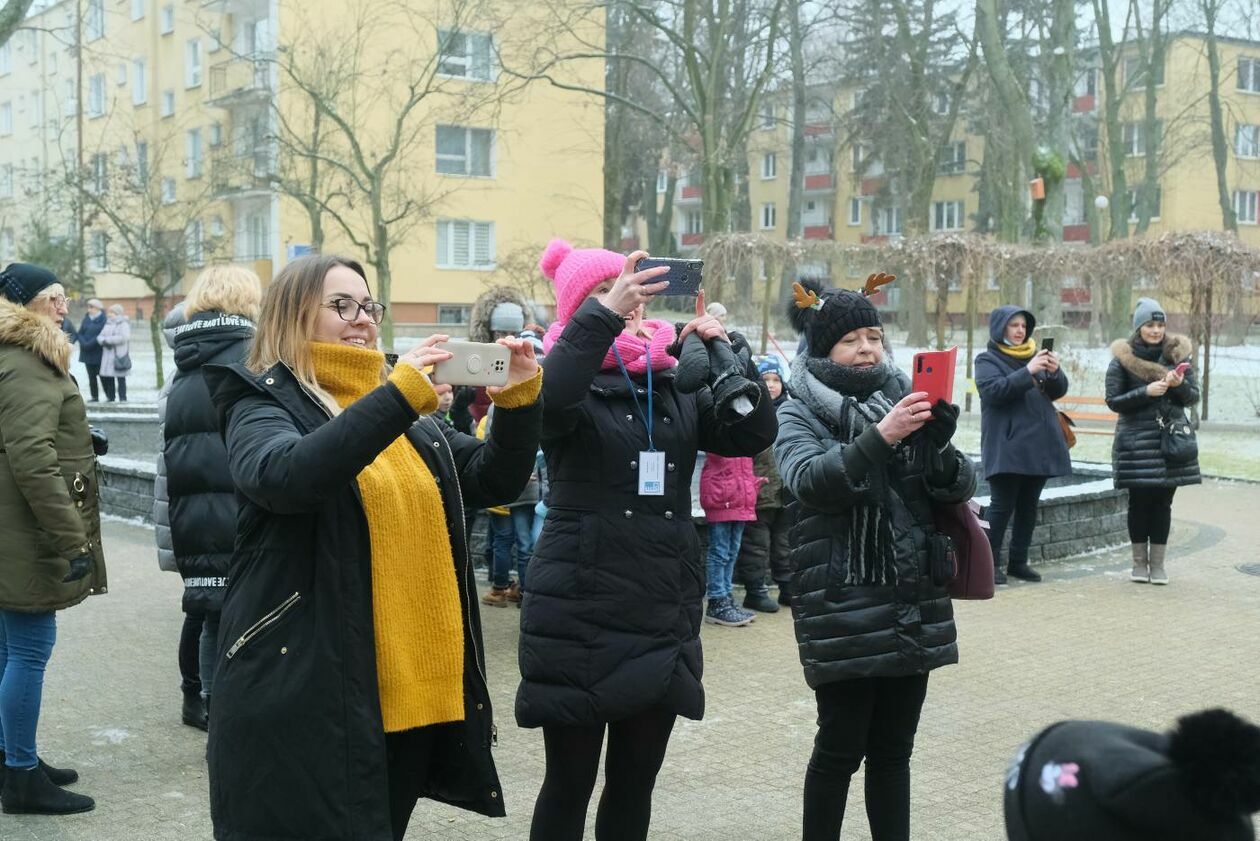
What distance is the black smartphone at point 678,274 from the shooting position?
12.6ft

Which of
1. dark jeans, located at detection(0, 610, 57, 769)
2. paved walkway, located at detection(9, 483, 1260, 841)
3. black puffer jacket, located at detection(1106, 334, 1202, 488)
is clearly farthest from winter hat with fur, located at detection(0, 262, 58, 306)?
black puffer jacket, located at detection(1106, 334, 1202, 488)

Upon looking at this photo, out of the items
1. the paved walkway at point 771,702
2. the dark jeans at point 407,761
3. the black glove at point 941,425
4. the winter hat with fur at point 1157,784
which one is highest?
the black glove at point 941,425

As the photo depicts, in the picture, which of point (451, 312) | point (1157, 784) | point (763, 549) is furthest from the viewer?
point (451, 312)

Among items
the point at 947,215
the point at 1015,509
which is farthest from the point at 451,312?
the point at 1015,509

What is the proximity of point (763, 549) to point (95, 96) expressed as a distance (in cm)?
4544

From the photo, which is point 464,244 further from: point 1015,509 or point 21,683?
point 21,683

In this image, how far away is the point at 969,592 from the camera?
4.32m

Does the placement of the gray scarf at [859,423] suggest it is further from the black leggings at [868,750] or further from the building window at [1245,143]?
the building window at [1245,143]

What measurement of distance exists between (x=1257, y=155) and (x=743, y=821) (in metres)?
49.9

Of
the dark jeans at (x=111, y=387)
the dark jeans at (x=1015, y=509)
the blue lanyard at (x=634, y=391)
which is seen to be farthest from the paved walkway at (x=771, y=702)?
the dark jeans at (x=111, y=387)

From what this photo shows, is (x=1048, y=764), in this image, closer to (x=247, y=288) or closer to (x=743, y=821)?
(x=743, y=821)

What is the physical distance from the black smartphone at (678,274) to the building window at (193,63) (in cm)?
4320

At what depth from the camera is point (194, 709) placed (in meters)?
6.35

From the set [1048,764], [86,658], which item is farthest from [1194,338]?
[1048,764]
